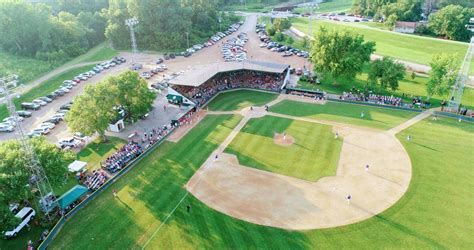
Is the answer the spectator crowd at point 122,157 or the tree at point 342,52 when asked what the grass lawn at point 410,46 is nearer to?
the tree at point 342,52

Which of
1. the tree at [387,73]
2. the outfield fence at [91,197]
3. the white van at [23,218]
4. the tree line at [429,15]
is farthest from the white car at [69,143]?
the tree line at [429,15]

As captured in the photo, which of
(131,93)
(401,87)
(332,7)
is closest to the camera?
(131,93)

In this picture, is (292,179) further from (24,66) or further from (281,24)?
(281,24)

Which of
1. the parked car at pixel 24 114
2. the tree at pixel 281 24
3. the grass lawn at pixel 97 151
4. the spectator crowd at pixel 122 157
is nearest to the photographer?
the spectator crowd at pixel 122 157

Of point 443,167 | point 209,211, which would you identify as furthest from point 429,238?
point 209,211

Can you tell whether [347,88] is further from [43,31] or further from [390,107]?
[43,31]

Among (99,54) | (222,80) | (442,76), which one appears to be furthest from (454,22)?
(99,54)

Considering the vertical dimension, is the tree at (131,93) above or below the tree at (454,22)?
below
